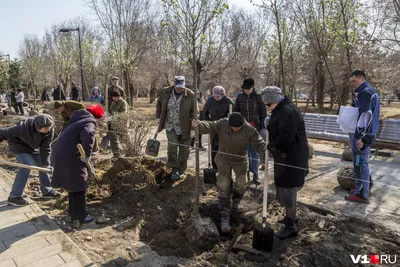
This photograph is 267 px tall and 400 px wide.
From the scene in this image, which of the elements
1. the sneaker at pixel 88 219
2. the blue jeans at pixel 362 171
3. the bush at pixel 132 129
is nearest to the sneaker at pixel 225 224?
the sneaker at pixel 88 219

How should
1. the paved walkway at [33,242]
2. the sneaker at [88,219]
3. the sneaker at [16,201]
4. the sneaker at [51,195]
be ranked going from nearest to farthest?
the paved walkway at [33,242]
the sneaker at [88,219]
the sneaker at [16,201]
the sneaker at [51,195]

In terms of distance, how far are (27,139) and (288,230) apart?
12.4ft

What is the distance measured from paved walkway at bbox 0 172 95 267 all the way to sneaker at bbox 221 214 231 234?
1661 mm

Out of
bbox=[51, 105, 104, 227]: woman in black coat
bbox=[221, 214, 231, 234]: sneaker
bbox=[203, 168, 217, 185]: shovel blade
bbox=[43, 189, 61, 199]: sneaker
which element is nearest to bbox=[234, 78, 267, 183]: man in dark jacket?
bbox=[203, 168, 217, 185]: shovel blade

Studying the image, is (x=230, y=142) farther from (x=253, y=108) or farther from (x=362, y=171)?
(x=362, y=171)

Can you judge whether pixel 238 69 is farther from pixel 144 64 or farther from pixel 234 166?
pixel 234 166

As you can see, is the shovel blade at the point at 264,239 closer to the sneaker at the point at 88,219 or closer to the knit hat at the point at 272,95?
the knit hat at the point at 272,95

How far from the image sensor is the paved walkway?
3.07m

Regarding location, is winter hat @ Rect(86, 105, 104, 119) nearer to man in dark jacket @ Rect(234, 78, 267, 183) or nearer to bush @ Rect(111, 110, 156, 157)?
bush @ Rect(111, 110, 156, 157)

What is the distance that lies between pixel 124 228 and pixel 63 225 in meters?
0.80

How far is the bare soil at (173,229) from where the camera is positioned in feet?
10.6

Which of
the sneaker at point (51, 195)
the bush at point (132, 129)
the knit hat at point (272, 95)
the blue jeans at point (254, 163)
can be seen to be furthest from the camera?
the bush at point (132, 129)

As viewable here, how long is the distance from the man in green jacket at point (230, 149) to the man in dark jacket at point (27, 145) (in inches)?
89.8

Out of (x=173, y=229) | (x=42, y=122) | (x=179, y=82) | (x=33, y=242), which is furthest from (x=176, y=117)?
(x=33, y=242)
